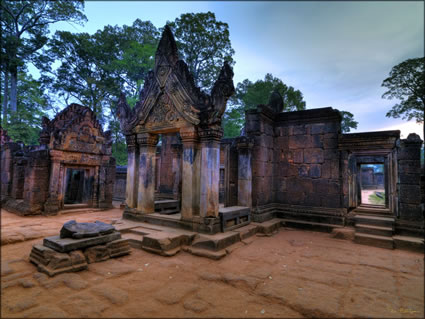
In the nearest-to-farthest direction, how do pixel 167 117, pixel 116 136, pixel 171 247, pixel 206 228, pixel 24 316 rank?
pixel 24 316, pixel 171 247, pixel 206 228, pixel 167 117, pixel 116 136

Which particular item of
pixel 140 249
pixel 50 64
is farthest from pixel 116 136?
pixel 140 249

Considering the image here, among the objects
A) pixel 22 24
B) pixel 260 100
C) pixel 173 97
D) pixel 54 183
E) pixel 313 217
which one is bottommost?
pixel 313 217

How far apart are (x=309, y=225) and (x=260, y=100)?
19.5m

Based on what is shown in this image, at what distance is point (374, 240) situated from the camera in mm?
5832

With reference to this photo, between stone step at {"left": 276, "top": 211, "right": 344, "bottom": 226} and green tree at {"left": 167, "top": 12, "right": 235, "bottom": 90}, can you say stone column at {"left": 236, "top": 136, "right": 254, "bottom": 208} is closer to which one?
stone step at {"left": 276, "top": 211, "right": 344, "bottom": 226}

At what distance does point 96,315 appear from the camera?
2510 millimetres

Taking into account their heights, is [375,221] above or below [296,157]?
below

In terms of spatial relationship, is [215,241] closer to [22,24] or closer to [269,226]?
[269,226]

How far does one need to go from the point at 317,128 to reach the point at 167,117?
5.19 metres

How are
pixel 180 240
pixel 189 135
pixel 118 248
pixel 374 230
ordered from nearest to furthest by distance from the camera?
pixel 118 248 → pixel 180 240 → pixel 189 135 → pixel 374 230

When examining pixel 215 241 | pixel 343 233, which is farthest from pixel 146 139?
pixel 343 233

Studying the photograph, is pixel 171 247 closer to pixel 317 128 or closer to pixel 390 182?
pixel 317 128

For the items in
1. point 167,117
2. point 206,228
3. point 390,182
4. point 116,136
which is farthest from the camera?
point 116,136

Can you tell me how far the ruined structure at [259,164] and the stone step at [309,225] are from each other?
32 millimetres
